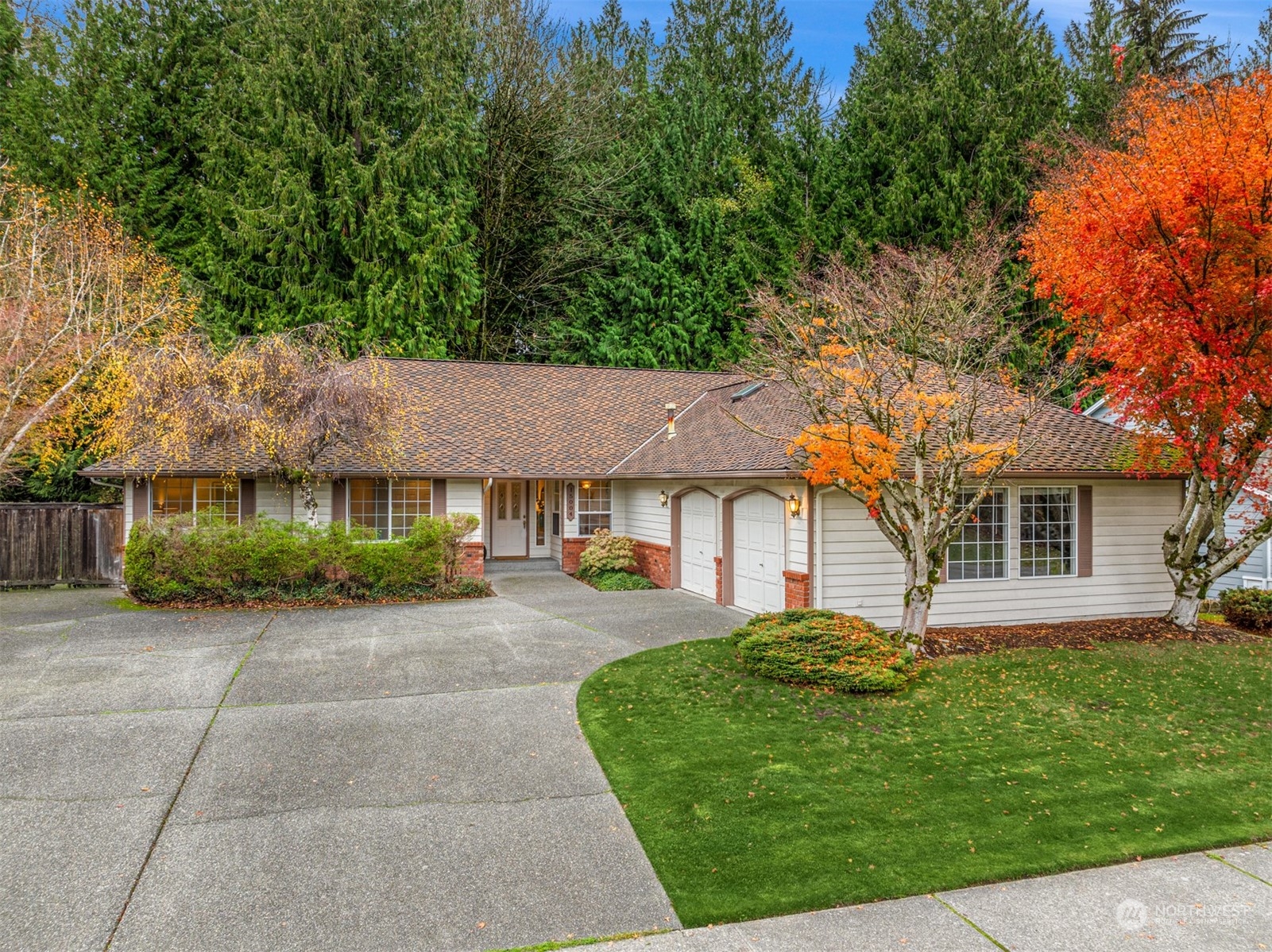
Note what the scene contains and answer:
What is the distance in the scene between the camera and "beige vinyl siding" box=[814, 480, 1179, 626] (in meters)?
10.6

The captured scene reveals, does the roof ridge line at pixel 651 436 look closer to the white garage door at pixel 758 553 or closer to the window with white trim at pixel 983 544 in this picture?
the white garage door at pixel 758 553

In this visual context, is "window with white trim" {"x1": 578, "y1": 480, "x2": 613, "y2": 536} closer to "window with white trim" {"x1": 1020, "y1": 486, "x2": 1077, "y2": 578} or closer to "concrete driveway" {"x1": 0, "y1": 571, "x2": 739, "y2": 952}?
"concrete driveway" {"x1": 0, "y1": 571, "x2": 739, "y2": 952}

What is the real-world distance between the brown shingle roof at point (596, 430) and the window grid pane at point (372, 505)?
2.97 ft

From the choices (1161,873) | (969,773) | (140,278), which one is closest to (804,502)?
(969,773)

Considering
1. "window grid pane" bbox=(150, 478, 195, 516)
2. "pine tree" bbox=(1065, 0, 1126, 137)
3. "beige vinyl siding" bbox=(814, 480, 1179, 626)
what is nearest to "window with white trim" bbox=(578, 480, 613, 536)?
"beige vinyl siding" bbox=(814, 480, 1179, 626)

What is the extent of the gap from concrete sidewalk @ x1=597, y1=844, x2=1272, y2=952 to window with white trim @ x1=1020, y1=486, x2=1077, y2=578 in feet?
24.7

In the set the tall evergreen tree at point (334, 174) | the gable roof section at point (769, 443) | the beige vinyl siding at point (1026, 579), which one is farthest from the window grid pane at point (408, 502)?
the beige vinyl siding at point (1026, 579)

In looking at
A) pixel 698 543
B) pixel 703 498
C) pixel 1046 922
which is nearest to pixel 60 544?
pixel 698 543

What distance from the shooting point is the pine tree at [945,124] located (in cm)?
2362

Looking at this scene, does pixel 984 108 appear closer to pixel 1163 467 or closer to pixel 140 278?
pixel 1163 467

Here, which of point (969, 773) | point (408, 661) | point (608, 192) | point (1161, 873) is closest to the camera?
point (1161, 873)

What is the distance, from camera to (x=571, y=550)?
17.3 metres

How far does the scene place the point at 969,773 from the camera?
594cm

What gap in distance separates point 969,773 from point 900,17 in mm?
29261
